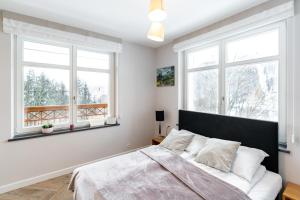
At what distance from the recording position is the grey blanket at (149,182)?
1.36 m

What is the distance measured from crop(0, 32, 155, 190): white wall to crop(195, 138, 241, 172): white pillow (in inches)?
73.7

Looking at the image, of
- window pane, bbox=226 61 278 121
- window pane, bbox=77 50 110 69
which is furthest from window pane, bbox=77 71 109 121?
window pane, bbox=226 61 278 121

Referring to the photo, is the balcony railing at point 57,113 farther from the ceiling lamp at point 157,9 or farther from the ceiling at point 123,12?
the ceiling lamp at point 157,9

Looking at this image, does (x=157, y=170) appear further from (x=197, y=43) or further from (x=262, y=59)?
(x=197, y=43)

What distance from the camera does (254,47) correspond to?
7.35ft

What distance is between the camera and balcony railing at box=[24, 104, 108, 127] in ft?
8.37

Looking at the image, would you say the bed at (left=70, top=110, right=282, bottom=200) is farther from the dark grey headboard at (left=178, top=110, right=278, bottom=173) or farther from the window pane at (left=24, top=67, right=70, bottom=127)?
the window pane at (left=24, top=67, right=70, bottom=127)

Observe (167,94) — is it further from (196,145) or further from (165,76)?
(196,145)

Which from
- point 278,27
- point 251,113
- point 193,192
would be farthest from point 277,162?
point 278,27

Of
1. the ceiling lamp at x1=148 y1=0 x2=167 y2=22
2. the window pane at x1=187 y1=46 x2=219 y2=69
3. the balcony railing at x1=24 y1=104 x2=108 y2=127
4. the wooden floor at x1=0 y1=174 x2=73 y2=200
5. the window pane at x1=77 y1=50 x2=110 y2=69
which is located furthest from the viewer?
the window pane at x1=77 y1=50 x2=110 y2=69

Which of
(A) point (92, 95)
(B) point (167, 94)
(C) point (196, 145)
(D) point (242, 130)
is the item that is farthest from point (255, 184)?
(A) point (92, 95)

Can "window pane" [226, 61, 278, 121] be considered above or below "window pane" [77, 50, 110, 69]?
below

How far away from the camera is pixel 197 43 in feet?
9.25

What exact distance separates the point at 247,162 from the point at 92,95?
2790mm
